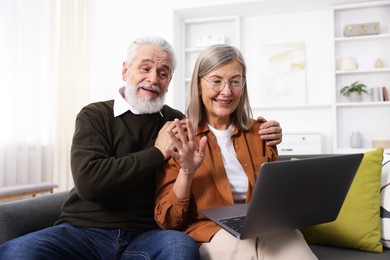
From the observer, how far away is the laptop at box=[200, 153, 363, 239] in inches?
34.6

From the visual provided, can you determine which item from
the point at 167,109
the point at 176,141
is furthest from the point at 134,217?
the point at 167,109

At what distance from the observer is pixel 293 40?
4863mm

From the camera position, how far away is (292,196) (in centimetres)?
95

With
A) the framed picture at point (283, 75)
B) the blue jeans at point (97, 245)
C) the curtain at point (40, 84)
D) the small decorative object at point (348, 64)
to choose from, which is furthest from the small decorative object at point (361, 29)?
the blue jeans at point (97, 245)

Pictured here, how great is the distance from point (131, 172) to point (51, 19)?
324 cm

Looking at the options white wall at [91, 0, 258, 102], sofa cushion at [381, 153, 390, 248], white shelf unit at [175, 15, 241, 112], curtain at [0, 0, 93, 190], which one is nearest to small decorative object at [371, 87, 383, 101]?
white shelf unit at [175, 15, 241, 112]

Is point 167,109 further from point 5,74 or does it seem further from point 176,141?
point 5,74

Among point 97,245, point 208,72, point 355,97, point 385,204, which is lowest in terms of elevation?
point 97,245

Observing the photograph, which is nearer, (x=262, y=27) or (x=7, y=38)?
(x=7, y=38)

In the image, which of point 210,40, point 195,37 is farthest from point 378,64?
point 195,37

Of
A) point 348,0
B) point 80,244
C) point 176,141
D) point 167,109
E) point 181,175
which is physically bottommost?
point 80,244

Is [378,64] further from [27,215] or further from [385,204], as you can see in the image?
[27,215]

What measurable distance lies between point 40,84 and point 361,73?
3.83 metres

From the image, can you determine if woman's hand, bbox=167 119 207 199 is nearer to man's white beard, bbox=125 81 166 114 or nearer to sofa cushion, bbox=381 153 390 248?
man's white beard, bbox=125 81 166 114
